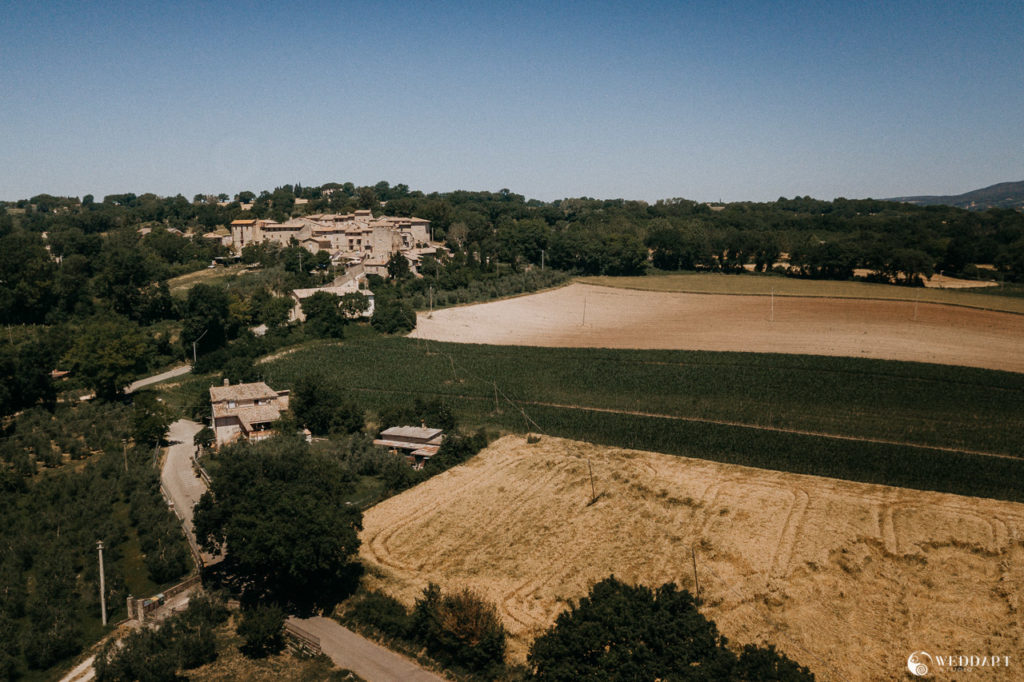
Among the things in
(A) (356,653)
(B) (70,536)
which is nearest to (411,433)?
(B) (70,536)

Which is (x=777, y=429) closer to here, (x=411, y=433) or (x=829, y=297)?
(x=411, y=433)

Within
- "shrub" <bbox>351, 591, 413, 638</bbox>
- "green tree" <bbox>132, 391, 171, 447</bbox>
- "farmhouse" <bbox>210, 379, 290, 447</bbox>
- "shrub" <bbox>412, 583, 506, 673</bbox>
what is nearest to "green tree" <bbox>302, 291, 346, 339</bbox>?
"farmhouse" <bbox>210, 379, 290, 447</bbox>

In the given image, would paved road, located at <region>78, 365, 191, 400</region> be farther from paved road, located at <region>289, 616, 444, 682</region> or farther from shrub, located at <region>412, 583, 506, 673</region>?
shrub, located at <region>412, 583, 506, 673</region>

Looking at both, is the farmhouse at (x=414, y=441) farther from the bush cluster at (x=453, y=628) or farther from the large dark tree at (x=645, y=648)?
the large dark tree at (x=645, y=648)

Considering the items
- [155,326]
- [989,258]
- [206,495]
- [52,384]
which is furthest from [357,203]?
[206,495]

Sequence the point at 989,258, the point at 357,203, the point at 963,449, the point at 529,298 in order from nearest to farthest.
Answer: the point at 963,449, the point at 529,298, the point at 989,258, the point at 357,203

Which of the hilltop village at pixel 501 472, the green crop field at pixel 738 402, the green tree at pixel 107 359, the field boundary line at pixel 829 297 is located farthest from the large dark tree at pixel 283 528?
the field boundary line at pixel 829 297

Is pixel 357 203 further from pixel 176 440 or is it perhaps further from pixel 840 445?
pixel 840 445
